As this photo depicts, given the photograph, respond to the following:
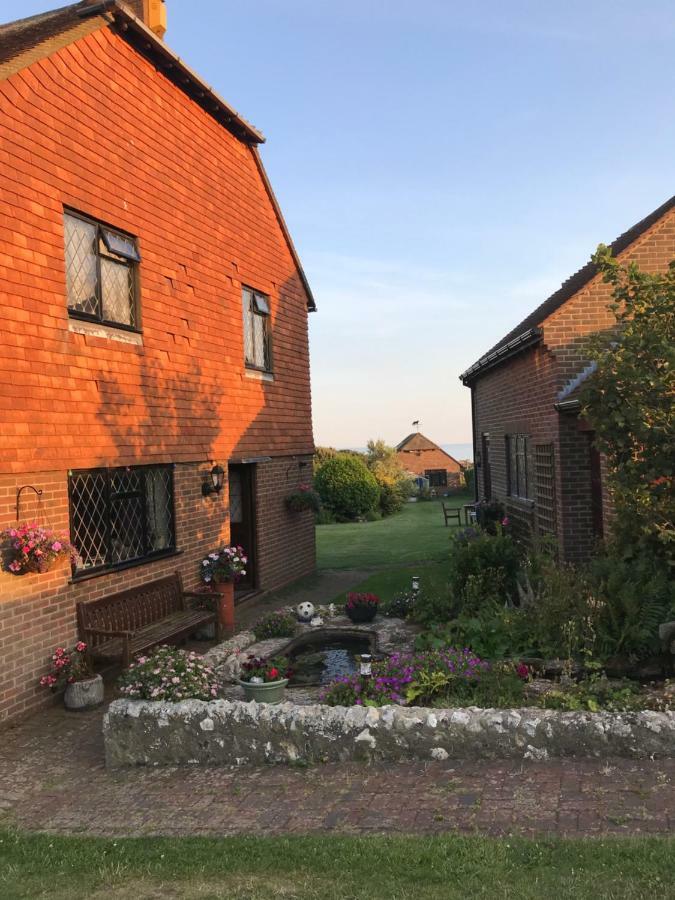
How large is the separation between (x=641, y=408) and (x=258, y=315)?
8.76 meters

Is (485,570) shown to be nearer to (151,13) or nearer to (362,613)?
(362,613)

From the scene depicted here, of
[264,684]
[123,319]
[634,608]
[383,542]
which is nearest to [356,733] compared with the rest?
[264,684]

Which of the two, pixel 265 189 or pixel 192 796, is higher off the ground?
pixel 265 189

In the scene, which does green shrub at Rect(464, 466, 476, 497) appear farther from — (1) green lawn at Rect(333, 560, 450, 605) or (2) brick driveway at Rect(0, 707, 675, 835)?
(2) brick driveway at Rect(0, 707, 675, 835)

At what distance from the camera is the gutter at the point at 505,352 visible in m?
12.3

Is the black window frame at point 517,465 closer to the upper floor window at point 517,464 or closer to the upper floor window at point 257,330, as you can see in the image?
the upper floor window at point 517,464

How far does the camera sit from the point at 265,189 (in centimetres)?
1485

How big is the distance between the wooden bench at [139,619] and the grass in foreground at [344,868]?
12.1ft

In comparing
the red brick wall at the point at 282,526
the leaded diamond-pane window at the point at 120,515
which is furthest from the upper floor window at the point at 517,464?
the leaded diamond-pane window at the point at 120,515

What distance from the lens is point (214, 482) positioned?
12.2 m

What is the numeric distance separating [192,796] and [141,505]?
530 centimetres

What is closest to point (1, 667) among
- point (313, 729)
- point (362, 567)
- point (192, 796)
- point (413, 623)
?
point (192, 796)

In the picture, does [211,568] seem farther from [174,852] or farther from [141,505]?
[174,852]

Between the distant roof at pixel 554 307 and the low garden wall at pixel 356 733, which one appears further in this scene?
the distant roof at pixel 554 307
